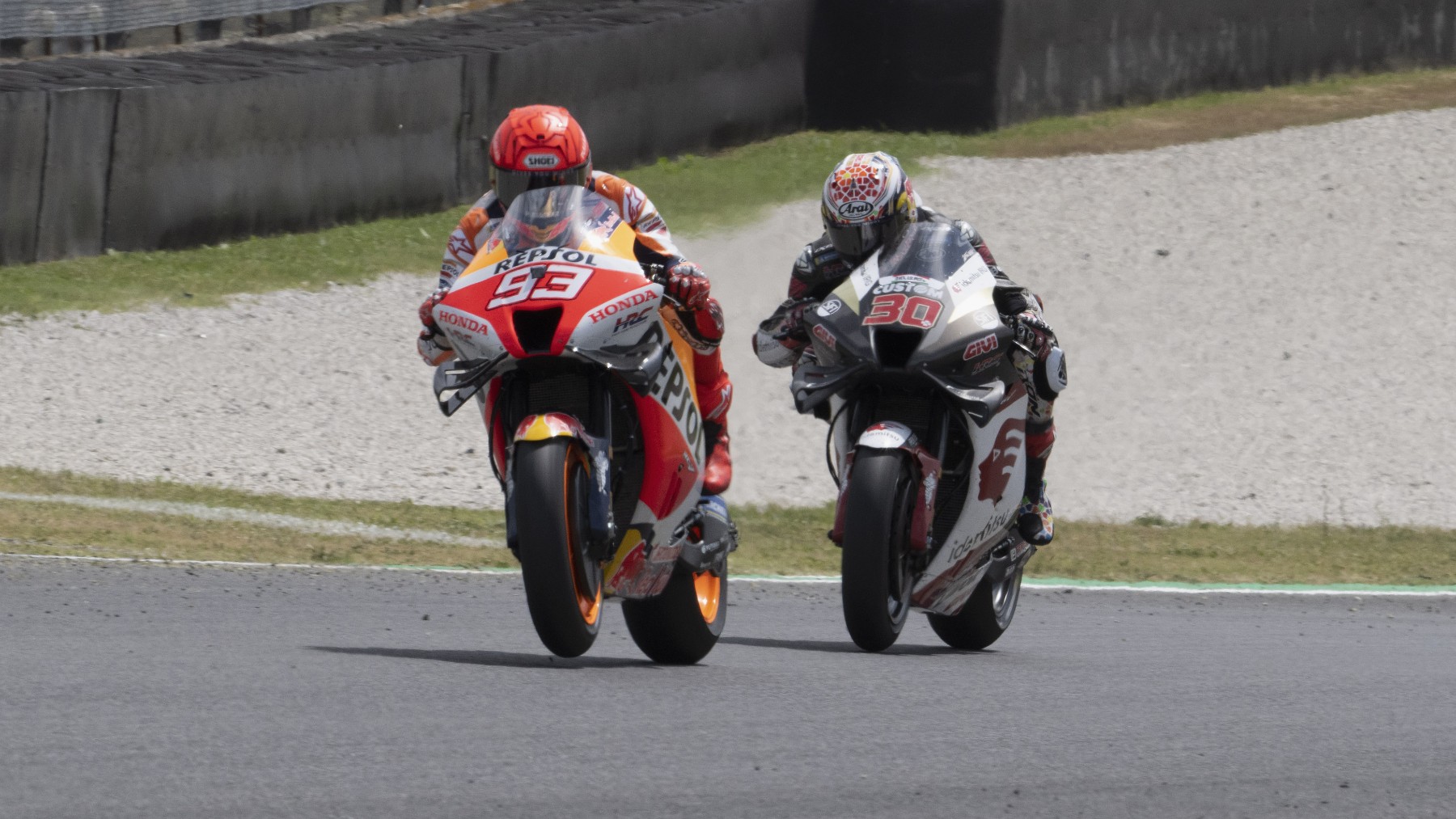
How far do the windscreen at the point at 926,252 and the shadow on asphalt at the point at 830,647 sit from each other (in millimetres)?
1403

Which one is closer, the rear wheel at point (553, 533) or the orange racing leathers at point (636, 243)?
the rear wheel at point (553, 533)

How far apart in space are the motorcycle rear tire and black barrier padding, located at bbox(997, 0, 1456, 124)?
16.9 metres

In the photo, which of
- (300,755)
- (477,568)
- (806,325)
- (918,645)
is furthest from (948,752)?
(477,568)

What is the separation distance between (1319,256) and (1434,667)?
13.1 m

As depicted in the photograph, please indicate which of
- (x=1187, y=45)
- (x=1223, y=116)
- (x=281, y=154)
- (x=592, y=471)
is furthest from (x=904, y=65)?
(x=592, y=471)

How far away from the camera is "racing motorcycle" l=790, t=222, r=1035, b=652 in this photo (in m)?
6.66

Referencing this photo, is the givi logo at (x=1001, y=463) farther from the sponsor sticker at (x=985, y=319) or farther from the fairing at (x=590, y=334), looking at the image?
the fairing at (x=590, y=334)

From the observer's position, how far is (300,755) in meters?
4.97

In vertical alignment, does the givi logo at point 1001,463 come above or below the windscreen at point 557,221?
below

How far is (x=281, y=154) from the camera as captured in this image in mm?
19875

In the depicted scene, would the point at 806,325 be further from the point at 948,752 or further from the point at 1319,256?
the point at 1319,256

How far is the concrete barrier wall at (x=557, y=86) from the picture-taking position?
1867 centimetres

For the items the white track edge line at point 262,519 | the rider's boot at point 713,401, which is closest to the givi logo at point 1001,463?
the rider's boot at point 713,401

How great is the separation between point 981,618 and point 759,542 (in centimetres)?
531
